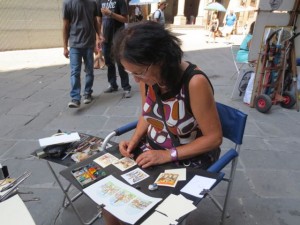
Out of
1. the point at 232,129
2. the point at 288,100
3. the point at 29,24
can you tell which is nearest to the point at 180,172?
the point at 232,129

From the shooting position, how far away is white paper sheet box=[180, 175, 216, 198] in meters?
1.22

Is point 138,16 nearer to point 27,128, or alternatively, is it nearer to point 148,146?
point 27,128

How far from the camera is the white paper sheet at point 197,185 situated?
3.99ft

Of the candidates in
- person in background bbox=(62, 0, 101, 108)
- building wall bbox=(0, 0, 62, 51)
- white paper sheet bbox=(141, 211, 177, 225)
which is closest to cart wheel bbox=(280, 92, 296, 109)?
person in background bbox=(62, 0, 101, 108)

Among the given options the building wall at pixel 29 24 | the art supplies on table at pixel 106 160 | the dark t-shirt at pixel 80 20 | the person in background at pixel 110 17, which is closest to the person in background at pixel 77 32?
the dark t-shirt at pixel 80 20

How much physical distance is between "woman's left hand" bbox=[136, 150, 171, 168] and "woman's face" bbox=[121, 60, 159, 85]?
38cm

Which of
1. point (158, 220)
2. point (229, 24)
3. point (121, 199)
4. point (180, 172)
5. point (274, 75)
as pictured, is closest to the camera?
point (158, 220)

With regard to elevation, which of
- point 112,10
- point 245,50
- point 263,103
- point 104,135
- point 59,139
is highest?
point 112,10

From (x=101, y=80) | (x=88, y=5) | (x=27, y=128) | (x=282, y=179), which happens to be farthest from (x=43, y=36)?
(x=282, y=179)

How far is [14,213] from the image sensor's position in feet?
3.63

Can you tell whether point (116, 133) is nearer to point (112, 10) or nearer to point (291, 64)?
point (112, 10)

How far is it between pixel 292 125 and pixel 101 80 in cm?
353

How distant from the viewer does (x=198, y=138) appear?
149 centimetres

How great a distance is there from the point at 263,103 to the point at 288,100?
48 centimetres
